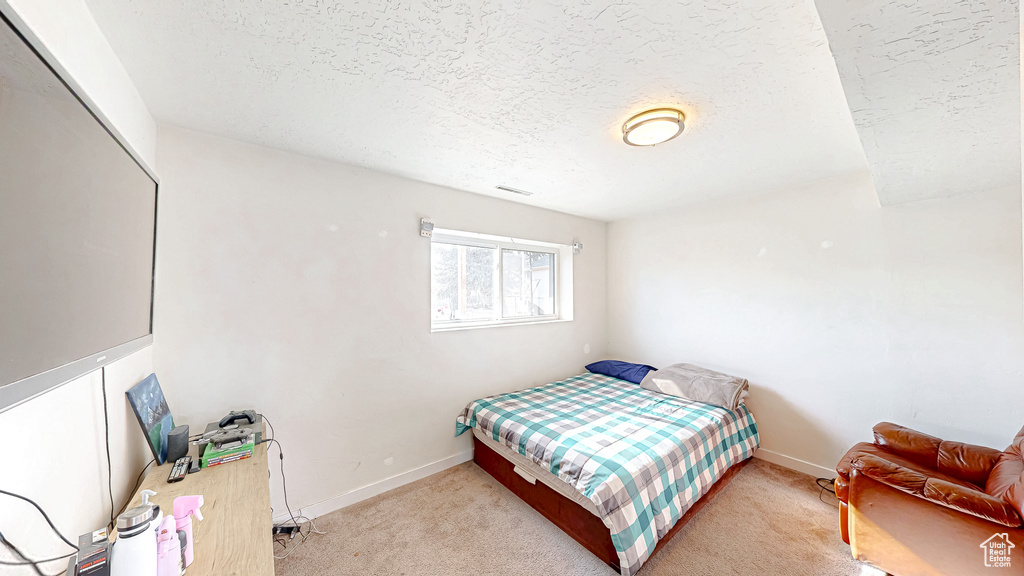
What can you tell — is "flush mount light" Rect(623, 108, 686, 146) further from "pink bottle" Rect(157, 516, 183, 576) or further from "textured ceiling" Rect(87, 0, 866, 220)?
"pink bottle" Rect(157, 516, 183, 576)

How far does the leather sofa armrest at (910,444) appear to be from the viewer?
1.86 metres

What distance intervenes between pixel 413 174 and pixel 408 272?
730 millimetres

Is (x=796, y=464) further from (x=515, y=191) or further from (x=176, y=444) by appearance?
(x=176, y=444)

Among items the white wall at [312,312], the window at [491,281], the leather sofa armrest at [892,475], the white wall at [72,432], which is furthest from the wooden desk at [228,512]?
the leather sofa armrest at [892,475]

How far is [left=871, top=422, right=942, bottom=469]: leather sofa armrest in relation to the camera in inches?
73.2

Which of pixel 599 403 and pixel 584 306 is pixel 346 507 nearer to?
pixel 599 403

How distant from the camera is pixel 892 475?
5.22ft

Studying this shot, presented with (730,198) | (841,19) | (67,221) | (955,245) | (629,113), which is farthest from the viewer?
(730,198)

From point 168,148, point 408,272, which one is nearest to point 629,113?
point 408,272

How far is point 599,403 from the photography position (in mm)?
2863

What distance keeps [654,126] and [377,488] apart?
286cm

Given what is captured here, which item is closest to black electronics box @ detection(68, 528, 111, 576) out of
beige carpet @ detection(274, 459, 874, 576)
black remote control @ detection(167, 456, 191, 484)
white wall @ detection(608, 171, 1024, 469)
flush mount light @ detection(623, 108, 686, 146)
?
black remote control @ detection(167, 456, 191, 484)

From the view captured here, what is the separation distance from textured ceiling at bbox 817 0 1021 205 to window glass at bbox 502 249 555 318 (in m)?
2.54

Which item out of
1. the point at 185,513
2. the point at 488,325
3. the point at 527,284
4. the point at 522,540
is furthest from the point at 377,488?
the point at 527,284
